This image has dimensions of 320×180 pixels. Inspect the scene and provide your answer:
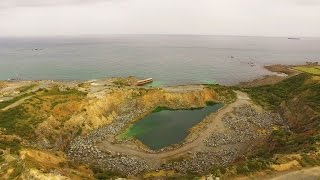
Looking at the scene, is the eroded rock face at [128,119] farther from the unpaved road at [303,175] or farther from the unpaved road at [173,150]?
the unpaved road at [303,175]

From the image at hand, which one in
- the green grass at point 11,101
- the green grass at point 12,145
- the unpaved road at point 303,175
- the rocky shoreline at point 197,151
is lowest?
the rocky shoreline at point 197,151

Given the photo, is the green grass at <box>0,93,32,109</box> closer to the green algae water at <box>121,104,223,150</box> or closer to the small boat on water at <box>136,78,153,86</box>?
the green algae water at <box>121,104,223,150</box>

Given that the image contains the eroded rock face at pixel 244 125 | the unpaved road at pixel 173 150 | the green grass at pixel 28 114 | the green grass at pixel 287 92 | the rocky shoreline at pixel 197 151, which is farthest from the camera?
the green grass at pixel 287 92

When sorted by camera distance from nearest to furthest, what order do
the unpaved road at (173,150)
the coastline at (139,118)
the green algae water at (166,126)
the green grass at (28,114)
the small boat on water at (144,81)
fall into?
the coastline at (139,118) < the unpaved road at (173,150) < the green grass at (28,114) < the green algae water at (166,126) < the small boat on water at (144,81)

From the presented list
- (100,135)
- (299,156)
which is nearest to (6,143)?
(100,135)

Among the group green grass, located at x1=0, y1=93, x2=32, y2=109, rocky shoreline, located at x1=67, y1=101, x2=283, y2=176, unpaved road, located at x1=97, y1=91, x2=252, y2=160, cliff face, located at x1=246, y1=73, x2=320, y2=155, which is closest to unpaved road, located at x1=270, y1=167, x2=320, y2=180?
cliff face, located at x1=246, y1=73, x2=320, y2=155

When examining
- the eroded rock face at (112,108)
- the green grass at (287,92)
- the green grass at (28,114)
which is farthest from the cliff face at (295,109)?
the green grass at (28,114)

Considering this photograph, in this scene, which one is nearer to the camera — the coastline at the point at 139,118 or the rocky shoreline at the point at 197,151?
the rocky shoreline at the point at 197,151

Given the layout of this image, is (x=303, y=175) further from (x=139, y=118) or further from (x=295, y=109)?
(x=139, y=118)

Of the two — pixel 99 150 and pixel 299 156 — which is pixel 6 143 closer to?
pixel 99 150
